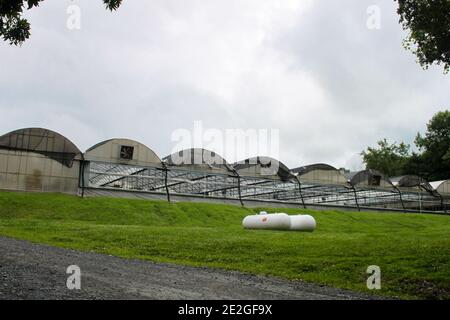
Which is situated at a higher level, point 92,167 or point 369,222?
point 92,167

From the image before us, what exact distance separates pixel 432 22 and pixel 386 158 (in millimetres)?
92054

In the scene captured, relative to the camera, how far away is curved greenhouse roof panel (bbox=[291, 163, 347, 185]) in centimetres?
5556

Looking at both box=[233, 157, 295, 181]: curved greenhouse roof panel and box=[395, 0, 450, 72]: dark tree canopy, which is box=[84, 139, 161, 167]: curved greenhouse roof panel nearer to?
box=[233, 157, 295, 181]: curved greenhouse roof panel

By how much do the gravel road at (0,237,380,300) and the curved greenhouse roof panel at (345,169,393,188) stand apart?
150 feet

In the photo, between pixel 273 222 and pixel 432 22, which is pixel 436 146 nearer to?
pixel 273 222

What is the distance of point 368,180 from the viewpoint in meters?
59.7

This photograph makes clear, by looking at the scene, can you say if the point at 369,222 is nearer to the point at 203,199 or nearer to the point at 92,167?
the point at 203,199

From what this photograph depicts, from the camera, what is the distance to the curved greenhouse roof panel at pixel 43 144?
1633 inches

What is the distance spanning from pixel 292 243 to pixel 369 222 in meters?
28.7

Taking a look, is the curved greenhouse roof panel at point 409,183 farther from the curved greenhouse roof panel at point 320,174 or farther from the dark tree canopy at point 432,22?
the dark tree canopy at point 432,22

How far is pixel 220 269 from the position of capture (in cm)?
1636

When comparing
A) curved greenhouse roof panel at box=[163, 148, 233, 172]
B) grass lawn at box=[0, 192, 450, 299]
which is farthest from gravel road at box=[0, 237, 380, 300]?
curved greenhouse roof panel at box=[163, 148, 233, 172]
